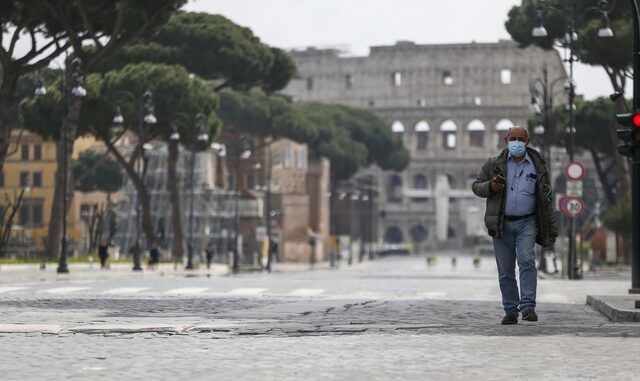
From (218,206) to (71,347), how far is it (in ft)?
251

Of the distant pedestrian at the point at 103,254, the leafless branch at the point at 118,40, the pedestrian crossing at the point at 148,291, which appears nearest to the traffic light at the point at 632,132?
the pedestrian crossing at the point at 148,291

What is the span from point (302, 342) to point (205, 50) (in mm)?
60017

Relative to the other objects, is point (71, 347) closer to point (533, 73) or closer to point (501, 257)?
point (501, 257)

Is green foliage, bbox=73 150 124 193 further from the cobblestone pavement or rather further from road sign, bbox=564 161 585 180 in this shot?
the cobblestone pavement

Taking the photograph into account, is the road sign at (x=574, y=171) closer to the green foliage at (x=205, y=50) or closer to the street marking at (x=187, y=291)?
the street marking at (x=187, y=291)

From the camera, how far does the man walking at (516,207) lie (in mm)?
14062

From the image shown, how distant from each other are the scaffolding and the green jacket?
6955 centimetres

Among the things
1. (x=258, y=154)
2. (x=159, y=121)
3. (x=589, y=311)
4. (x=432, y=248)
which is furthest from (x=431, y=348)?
(x=432, y=248)

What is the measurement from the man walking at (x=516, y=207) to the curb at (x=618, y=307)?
5.39 feet

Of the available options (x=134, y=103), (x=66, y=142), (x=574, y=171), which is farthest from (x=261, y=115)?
(x=574, y=171)

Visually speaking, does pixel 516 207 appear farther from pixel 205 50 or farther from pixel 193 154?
pixel 205 50

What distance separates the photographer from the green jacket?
46.0ft

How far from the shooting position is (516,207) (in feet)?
46.4

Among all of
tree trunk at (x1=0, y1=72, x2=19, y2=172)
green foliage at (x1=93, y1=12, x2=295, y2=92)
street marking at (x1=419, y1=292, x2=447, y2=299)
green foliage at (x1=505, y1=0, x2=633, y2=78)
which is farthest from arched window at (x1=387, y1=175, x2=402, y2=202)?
street marking at (x1=419, y1=292, x2=447, y2=299)
